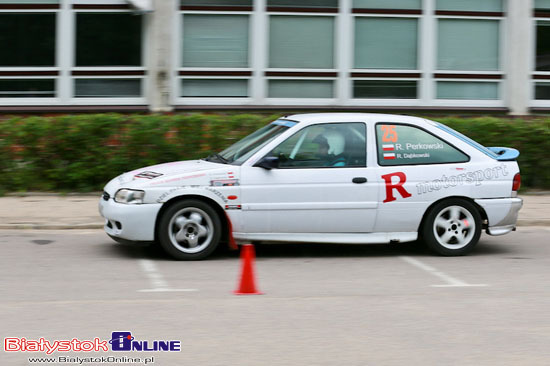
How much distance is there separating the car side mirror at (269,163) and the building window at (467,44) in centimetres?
908

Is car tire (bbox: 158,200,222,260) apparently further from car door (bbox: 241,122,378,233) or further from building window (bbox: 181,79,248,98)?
building window (bbox: 181,79,248,98)

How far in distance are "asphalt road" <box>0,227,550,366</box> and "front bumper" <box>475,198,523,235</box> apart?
1.15 ft

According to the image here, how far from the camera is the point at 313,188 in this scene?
8.73m

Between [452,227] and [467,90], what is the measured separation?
8458mm

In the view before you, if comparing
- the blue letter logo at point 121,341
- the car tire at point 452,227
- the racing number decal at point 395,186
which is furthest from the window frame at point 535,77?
the blue letter logo at point 121,341

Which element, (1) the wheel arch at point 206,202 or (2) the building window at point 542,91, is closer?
(1) the wheel arch at point 206,202

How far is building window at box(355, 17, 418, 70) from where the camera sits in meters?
→ 16.6

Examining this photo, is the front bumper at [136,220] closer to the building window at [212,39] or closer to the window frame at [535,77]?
the building window at [212,39]

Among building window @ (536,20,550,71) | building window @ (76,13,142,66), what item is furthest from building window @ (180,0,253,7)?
building window @ (536,20,550,71)

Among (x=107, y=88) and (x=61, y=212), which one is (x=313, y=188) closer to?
(x=61, y=212)

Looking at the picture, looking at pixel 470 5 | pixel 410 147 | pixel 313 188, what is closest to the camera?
pixel 313 188

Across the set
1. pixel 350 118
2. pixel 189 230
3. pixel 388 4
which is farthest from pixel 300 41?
pixel 189 230

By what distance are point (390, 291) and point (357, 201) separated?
1.65m

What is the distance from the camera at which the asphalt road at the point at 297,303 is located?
5473mm
